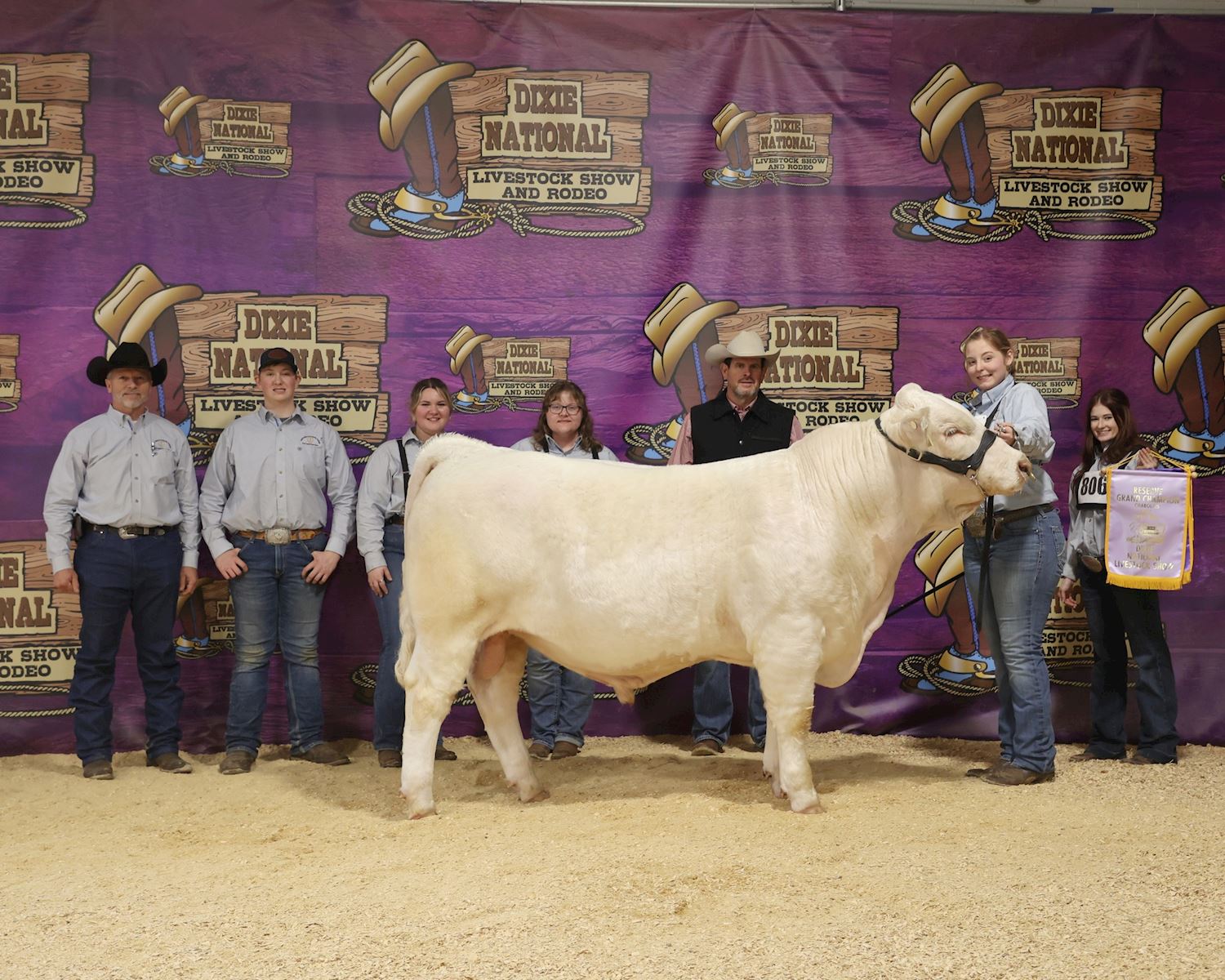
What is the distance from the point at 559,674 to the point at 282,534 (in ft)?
5.06

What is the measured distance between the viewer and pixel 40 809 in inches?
194

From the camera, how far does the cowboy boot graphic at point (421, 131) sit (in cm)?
595

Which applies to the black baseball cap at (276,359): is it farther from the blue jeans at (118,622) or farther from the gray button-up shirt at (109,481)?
the blue jeans at (118,622)

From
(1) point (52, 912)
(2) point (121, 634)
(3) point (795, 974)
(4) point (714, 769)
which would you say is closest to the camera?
(3) point (795, 974)

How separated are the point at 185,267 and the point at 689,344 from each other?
2.65 m

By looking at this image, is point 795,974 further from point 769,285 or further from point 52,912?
point 769,285

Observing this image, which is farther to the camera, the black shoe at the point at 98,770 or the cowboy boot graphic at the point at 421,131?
the cowboy boot graphic at the point at 421,131

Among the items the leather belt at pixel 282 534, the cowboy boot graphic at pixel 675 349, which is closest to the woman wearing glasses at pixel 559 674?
the cowboy boot graphic at pixel 675 349

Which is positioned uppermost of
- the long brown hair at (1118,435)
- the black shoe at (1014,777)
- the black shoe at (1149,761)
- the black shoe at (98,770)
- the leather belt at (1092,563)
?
the long brown hair at (1118,435)

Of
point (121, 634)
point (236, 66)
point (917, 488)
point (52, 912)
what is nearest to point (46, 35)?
point (236, 66)

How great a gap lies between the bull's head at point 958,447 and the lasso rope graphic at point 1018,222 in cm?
208

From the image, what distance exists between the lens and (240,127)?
233 inches

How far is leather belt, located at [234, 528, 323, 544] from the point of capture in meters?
5.48

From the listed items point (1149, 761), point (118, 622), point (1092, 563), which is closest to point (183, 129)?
point (118, 622)
